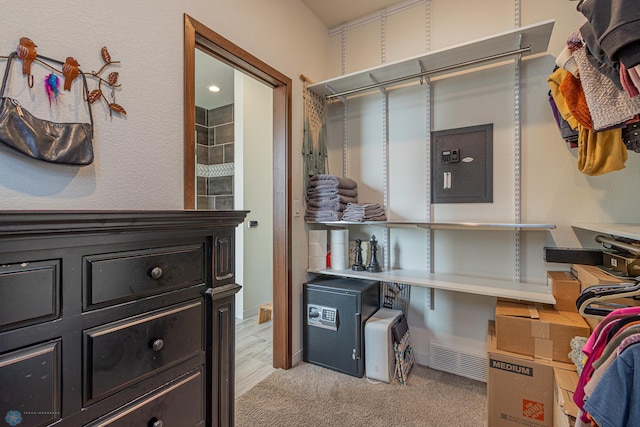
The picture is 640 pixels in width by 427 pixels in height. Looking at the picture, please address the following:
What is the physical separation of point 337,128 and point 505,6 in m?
1.50

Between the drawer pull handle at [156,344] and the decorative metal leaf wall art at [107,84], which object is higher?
the decorative metal leaf wall art at [107,84]

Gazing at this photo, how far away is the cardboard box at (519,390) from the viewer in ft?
5.07

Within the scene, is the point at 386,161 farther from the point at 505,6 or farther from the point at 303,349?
the point at 303,349

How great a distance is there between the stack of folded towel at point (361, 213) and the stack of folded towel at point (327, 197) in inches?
2.8

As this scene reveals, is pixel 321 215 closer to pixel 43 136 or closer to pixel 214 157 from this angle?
pixel 43 136

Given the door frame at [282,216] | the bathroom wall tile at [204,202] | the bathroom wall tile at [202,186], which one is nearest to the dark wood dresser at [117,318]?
the door frame at [282,216]

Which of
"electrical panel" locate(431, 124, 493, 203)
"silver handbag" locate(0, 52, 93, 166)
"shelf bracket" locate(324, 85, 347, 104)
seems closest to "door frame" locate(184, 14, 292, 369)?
"shelf bracket" locate(324, 85, 347, 104)

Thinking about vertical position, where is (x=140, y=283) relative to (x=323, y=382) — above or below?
above

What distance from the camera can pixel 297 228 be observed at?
2.40m

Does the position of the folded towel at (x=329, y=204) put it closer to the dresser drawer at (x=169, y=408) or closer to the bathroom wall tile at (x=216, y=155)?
the dresser drawer at (x=169, y=408)

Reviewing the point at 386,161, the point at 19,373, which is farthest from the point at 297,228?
the point at 19,373

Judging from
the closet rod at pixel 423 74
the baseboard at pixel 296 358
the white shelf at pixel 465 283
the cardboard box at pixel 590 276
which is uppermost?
the closet rod at pixel 423 74

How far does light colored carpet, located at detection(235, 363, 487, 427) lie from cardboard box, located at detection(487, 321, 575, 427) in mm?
189

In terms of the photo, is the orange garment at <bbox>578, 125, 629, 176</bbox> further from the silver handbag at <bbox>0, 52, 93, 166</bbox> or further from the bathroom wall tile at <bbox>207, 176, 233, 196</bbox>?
the bathroom wall tile at <bbox>207, 176, 233, 196</bbox>
